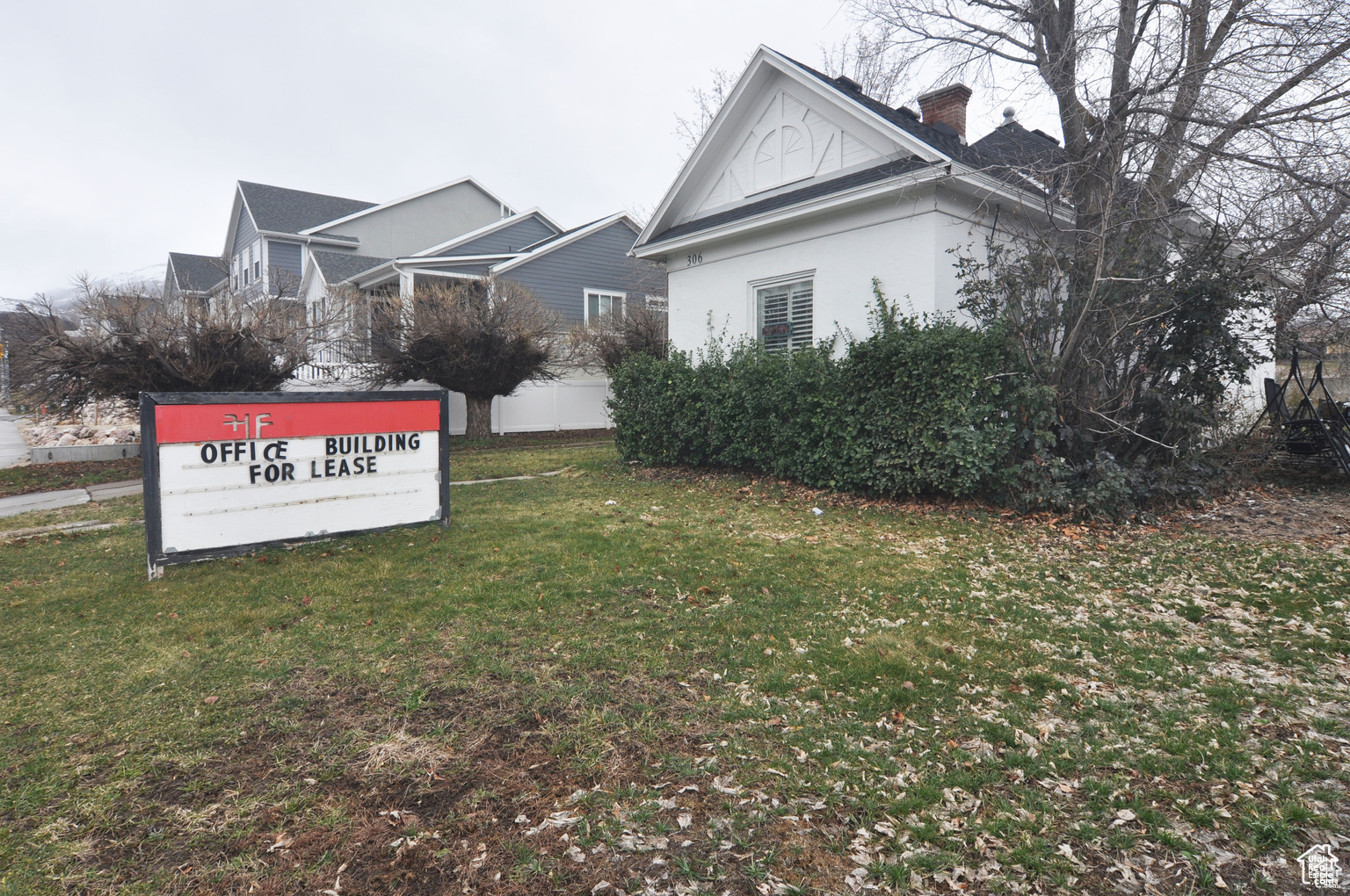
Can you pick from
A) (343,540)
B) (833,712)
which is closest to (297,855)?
(833,712)

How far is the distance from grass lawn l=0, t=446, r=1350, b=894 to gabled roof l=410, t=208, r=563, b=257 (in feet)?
54.3

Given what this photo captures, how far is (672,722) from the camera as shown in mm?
3541

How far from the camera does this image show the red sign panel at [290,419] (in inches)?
236

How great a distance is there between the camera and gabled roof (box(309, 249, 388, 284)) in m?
22.4

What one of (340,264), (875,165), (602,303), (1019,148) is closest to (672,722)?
(875,165)

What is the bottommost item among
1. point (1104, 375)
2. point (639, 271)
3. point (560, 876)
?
point (560, 876)

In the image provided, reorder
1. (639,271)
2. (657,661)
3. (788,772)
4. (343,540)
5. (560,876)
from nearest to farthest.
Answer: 1. (560,876)
2. (788,772)
3. (657,661)
4. (343,540)
5. (639,271)

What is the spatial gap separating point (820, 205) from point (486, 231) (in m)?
15.7

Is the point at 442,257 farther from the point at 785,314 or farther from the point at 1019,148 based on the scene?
the point at 1019,148

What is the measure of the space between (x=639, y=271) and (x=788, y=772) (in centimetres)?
2306

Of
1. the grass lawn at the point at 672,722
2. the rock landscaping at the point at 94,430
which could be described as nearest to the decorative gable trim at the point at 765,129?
the grass lawn at the point at 672,722

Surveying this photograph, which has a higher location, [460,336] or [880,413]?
[460,336]

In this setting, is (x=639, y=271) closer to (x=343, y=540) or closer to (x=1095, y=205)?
(x=1095, y=205)

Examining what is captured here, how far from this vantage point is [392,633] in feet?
15.3
